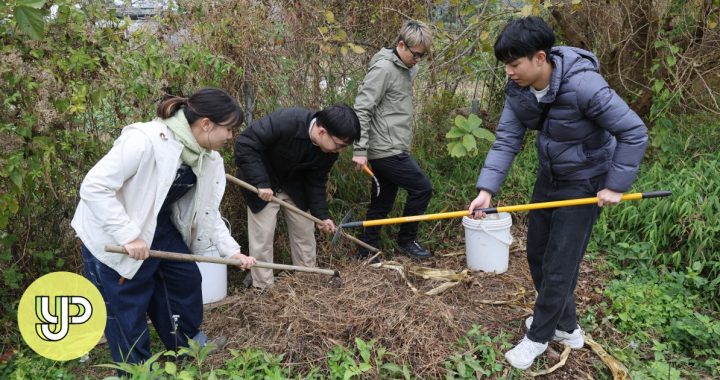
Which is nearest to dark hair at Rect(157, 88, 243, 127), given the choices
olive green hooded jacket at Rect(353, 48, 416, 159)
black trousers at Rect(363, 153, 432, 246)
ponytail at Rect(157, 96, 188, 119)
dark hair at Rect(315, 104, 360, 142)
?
ponytail at Rect(157, 96, 188, 119)

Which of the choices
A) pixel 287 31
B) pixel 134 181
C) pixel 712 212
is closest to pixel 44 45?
pixel 134 181

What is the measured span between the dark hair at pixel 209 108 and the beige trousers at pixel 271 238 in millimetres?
1355

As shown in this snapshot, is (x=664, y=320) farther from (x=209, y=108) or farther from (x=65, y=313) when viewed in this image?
(x=65, y=313)

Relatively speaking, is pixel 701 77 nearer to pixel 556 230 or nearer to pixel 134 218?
pixel 556 230

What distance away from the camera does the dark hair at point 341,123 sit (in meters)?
3.33

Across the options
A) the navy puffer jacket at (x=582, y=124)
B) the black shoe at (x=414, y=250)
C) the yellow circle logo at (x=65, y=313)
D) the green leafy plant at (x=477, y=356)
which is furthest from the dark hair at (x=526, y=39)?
the black shoe at (x=414, y=250)

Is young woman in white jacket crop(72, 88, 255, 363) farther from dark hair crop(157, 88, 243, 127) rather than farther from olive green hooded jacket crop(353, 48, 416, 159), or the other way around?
olive green hooded jacket crop(353, 48, 416, 159)

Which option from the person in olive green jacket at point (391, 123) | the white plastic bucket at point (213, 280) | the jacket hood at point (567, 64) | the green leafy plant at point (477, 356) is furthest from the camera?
the person in olive green jacket at point (391, 123)

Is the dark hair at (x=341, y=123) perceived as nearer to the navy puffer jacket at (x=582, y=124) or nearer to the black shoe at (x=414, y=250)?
the navy puffer jacket at (x=582, y=124)

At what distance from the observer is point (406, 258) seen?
4.64m

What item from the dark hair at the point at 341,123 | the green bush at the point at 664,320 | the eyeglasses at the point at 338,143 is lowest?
the green bush at the point at 664,320

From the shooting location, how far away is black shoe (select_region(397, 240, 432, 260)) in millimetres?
4652

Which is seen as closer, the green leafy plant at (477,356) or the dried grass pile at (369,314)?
the green leafy plant at (477,356)

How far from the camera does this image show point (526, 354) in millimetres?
3033
